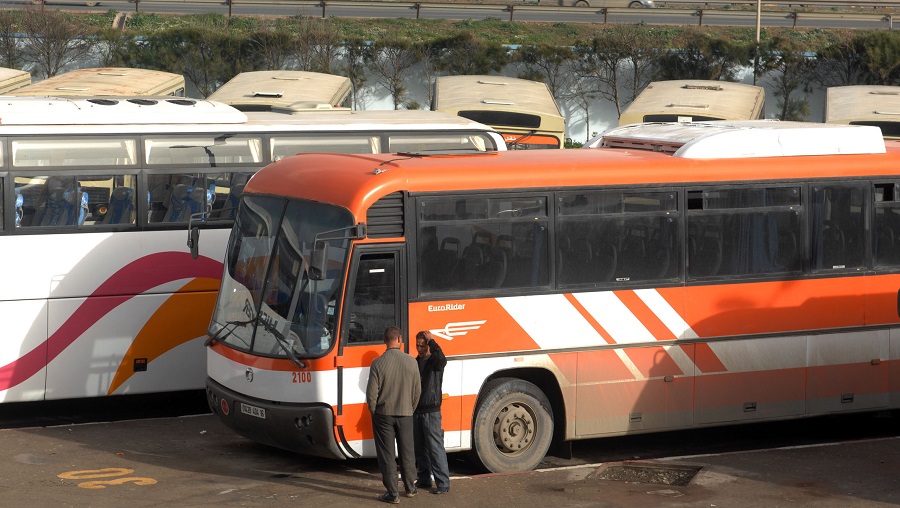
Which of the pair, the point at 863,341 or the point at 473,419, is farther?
the point at 863,341

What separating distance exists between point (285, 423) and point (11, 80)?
46.5ft

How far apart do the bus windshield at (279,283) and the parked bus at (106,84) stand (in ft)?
23.7

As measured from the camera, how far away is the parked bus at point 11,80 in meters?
21.9

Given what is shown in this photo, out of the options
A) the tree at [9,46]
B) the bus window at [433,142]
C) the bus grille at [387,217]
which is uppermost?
the tree at [9,46]

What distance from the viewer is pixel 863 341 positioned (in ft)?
42.3

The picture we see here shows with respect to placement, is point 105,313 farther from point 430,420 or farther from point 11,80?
point 11,80

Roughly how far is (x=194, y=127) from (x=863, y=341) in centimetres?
773

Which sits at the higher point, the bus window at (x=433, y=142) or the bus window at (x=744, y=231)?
the bus window at (x=433, y=142)

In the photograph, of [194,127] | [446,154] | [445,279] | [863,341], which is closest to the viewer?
→ [445,279]

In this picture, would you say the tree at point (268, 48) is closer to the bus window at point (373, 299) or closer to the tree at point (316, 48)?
the tree at point (316, 48)

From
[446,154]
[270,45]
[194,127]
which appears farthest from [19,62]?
[446,154]

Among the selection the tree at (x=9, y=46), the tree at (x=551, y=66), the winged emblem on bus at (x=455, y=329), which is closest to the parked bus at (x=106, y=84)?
the winged emblem on bus at (x=455, y=329)

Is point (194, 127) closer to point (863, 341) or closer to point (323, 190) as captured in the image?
point (323, 190)

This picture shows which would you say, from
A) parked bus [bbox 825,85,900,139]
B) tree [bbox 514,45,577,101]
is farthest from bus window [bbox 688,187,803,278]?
tree [bbox 514,45,577,101]
